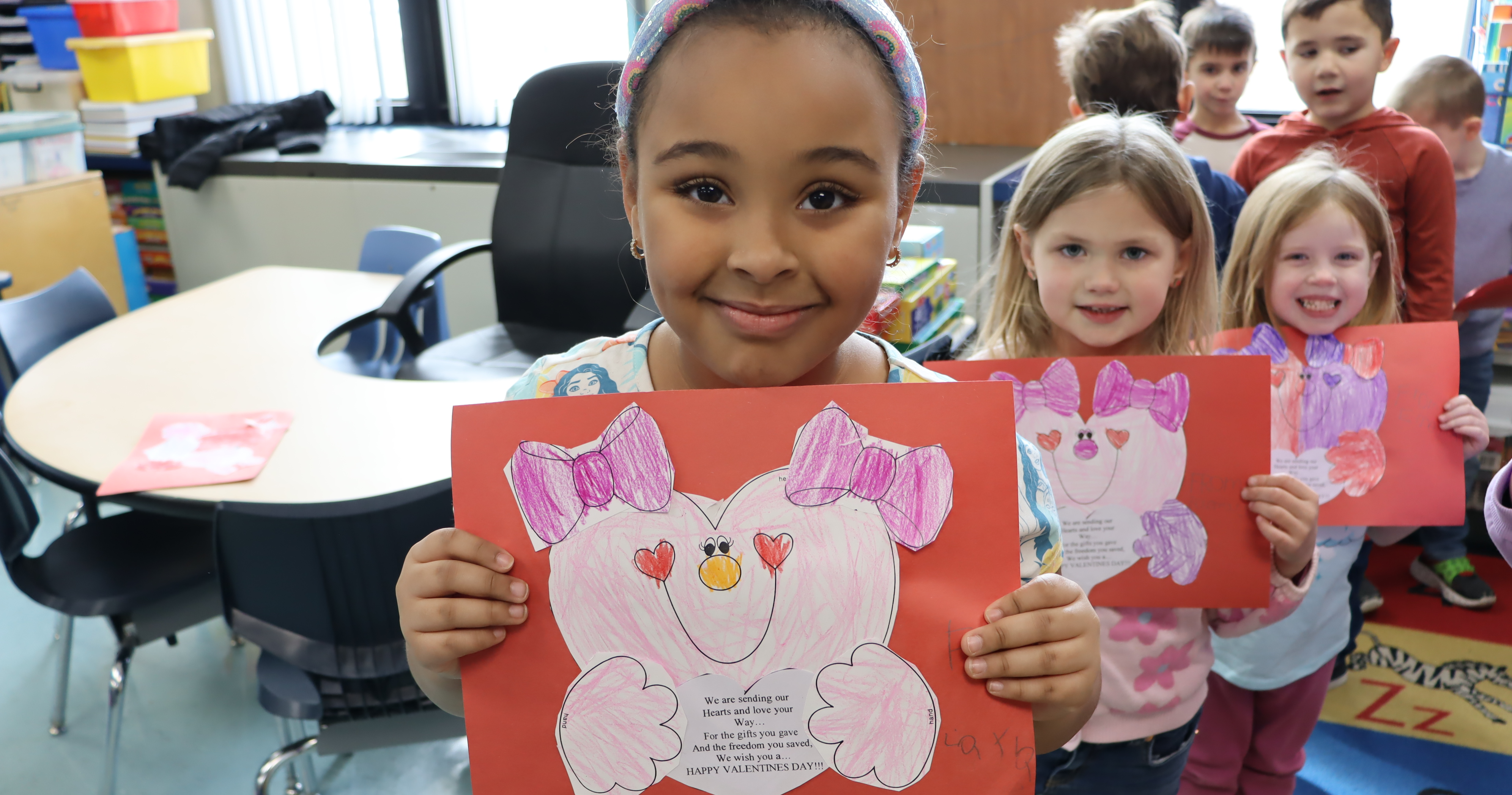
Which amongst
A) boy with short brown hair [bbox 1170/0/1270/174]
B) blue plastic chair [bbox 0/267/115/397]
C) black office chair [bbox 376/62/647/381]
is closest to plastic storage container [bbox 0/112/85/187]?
blue plastic chair [bbox 0/267/115/397]

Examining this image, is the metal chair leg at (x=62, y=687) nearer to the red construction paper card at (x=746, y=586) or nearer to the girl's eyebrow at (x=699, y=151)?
the red construction paper card at (x=746, y=586)

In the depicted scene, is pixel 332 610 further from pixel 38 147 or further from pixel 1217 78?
pixel 38 147

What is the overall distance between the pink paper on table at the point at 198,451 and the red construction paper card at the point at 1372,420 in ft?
4.70

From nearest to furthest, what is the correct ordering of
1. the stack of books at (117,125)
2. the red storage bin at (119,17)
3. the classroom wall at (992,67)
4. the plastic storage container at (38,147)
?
the classroom wall at (992,67) → the plastic storage container at (38,147) → the red storage bin at (119,17) → the stack of books at (117,125)

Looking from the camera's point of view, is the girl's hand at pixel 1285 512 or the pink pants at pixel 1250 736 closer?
the girl's hand at pixel 1285 512

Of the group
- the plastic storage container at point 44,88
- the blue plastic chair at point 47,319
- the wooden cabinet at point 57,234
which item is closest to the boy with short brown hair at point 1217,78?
the blue plastic chair at point 47,319

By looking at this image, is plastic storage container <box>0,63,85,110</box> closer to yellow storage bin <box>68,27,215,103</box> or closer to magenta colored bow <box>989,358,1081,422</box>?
yellow storage bin <box>68,27,215,103</box>

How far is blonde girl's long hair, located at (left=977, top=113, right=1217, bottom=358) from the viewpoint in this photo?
110cm

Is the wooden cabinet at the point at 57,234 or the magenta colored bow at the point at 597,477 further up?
the magenta colored bow at the point at 597,477

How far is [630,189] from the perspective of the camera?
74 centimetres

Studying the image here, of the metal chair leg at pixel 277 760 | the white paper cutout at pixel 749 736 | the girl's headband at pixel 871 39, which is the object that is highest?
the girl's headband at pixel 871 39

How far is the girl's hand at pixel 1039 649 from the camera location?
64 centimetres

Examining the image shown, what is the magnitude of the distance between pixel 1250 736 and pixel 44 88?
14.5 ft

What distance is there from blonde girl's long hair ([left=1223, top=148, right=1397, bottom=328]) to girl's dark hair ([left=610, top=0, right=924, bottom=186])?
811mm
